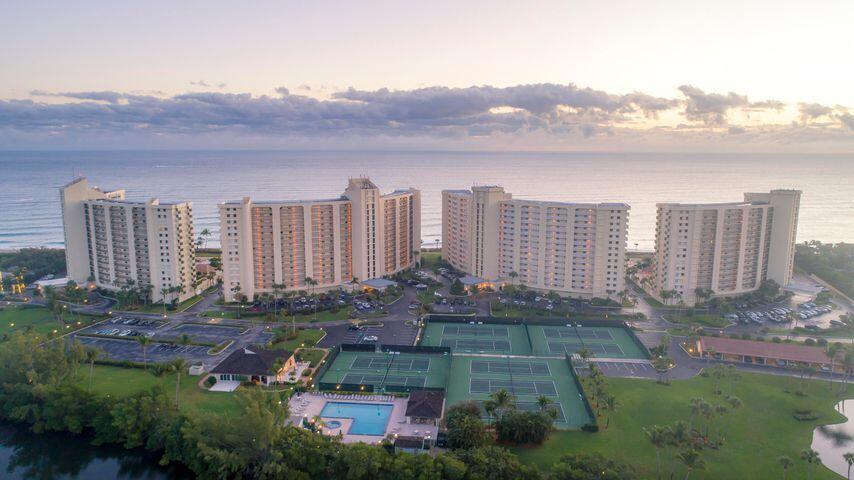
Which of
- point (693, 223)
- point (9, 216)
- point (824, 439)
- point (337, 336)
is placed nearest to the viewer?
point (824, 439)

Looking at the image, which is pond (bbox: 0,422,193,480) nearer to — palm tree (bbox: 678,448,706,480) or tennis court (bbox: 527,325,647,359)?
palm tree (bbox: 678,448,706,480)

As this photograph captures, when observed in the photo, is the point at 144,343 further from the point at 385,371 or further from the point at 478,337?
the point at 478,337

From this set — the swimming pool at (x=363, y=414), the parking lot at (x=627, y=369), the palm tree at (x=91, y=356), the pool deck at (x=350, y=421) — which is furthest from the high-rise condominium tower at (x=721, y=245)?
the palm tree at (x=91, y=356)

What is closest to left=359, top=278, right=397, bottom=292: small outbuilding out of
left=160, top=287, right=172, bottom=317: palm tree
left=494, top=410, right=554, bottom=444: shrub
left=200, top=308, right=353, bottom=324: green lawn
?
left=200, top=308, right=353, bottom=324: green lawn

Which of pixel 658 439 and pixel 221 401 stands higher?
pixel 658 439

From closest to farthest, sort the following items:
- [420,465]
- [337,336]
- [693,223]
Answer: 1. [420,465]
2. [337,336]
3. [693,223]

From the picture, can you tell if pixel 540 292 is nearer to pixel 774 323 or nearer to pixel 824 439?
pixel 774 323

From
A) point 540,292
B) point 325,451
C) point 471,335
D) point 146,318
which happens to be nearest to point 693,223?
point 540,292

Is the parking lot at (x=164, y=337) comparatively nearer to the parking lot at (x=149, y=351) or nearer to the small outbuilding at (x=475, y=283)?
the parking lot at (x=149, y=351)
